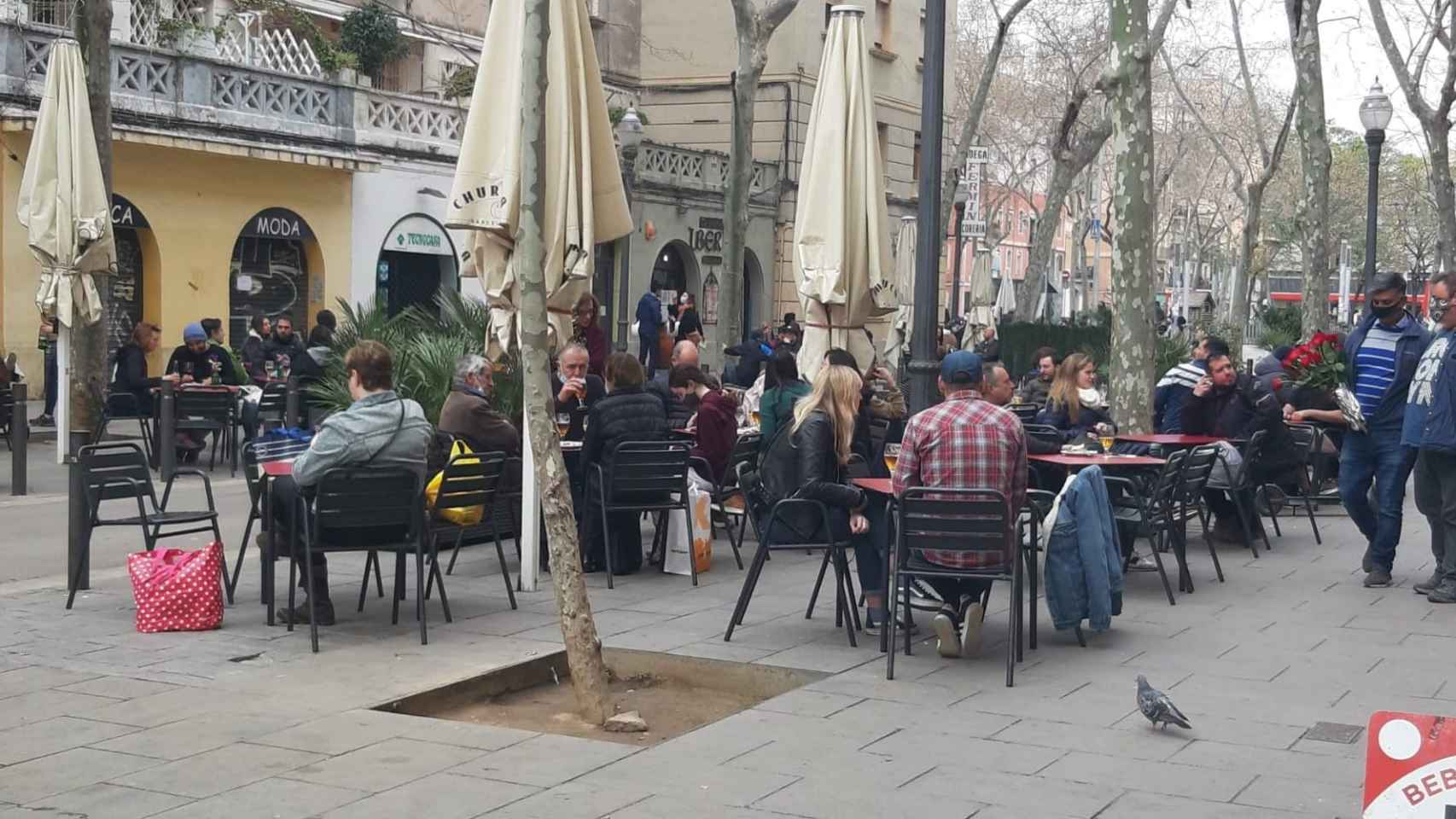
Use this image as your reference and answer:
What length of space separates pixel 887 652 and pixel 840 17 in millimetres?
6044

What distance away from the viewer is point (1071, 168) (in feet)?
98.7

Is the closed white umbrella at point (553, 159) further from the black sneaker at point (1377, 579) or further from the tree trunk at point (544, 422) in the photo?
the black sneaker at point (1377, 579)

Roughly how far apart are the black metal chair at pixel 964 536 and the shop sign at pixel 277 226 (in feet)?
68.5

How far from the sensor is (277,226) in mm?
26828

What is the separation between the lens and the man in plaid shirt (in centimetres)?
780

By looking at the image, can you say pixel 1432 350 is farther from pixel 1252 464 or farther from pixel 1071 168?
pixel 1071 168

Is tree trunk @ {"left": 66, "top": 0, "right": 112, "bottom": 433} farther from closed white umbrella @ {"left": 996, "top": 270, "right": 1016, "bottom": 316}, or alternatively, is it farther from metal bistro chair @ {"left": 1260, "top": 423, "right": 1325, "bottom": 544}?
closed white umbrella @ {"left": 996, "top": 270, "right": 1016, "bottom": 316}

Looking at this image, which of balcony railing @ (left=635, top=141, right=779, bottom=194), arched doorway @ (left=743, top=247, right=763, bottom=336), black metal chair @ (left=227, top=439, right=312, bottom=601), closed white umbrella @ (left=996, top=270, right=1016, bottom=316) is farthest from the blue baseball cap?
arched doorway @ (left=743, top=247, right=763, bottom=336)

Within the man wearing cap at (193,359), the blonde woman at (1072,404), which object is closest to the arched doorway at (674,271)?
the man wearing cap at (193,359)

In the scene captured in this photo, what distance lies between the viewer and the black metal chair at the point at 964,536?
7.52 meters

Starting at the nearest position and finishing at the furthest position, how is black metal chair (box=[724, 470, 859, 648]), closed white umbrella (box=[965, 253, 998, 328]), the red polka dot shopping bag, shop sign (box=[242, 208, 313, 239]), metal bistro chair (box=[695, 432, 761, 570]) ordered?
the red polka dot shopping bag, black metal chair (box=[724, 470, 859, 648]), metal bistro chair (box=[695, 432, 761, 570]), shop sign (box=[242, 208, 313, 239]), closed white umbrella (box=[965, 253, 998, 328])

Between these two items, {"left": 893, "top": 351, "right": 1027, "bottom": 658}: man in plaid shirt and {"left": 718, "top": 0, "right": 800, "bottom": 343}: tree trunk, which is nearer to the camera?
{"left": 893, "top": 351, "right": 1027, "bottom": 658}: man in plaid shirt

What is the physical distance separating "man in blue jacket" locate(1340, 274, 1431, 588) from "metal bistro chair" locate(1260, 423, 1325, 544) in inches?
69.9

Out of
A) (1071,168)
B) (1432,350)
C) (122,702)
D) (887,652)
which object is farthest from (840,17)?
(1071,168)
